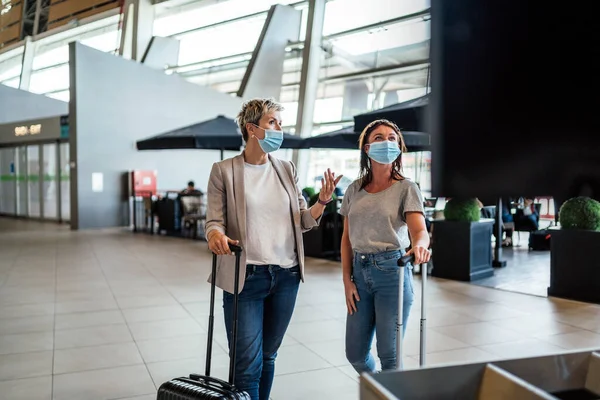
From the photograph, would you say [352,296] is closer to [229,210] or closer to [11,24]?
[229,210]

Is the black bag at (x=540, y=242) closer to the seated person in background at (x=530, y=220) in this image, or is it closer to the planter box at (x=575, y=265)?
the seated person in background at (x=530, y=220)

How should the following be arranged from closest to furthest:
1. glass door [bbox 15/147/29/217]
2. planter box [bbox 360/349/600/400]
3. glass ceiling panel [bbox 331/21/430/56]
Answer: planter box [bbox 360/349/600/400]
glass ceiling panel [bbox 331/21/430/56]
glass door [bbox 15/147/29/217]

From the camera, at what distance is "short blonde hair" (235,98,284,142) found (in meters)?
2.30

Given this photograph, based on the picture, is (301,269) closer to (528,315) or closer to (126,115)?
(528,315)

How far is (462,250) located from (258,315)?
4.48 metres

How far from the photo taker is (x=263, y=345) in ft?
7.88

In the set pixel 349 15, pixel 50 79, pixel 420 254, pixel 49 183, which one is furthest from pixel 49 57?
pixel 420 254

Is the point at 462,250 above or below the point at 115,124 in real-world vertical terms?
below

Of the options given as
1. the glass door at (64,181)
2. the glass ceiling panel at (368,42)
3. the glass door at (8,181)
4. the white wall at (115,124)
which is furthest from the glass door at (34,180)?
the glass ceiling panel at (368,42)

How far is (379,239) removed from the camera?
222 centimetres

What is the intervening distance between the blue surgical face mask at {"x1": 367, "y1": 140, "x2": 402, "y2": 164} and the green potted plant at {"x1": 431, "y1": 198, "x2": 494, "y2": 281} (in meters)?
4.16

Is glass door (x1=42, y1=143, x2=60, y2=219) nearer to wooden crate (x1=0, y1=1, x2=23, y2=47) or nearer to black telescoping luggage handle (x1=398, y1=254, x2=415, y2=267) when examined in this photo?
wooden crate (x1=0, y1=1, x2=23, y2=47)

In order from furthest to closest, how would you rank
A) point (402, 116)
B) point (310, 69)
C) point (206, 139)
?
1. point (310, 69)
2. point (206, 139)
3. point (402, 116)

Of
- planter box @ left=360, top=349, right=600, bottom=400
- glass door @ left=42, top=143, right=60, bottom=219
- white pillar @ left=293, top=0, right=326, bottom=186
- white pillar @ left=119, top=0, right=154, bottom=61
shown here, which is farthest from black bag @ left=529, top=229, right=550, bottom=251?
white pillar @ left=119, top=0, right=154, bottom=61
